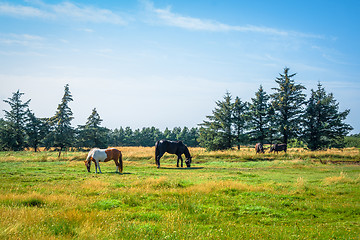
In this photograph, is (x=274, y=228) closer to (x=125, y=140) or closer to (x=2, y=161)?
(x=2, y=161)

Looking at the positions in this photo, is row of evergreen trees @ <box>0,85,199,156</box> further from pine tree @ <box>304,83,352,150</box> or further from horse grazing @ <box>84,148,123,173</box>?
pine tree @ <box>304,83,352,150</box>

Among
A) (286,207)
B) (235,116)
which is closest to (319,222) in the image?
(286,207)

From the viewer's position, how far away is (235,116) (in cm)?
5194

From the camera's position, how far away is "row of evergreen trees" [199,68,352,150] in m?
45.3

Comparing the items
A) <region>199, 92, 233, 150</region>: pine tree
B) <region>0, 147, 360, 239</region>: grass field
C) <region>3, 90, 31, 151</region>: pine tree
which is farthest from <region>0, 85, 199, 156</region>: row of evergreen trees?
<region>0, 147, 360, 239</region>: grass field

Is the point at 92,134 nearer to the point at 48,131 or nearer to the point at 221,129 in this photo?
the point at 48,131

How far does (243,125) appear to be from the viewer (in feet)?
168

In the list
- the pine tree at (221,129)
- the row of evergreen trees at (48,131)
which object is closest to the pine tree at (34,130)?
the row of evergreen trees at (48,131)

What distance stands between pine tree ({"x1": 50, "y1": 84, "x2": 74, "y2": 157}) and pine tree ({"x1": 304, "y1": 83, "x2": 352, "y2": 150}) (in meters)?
50.9

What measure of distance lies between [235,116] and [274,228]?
4564cm

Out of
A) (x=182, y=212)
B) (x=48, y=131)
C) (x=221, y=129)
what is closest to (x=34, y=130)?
(x=48, y=131)

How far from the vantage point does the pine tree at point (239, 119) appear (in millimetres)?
50259

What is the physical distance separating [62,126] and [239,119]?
40688 millimetres

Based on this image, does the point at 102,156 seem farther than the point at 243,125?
No
